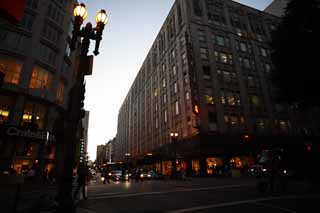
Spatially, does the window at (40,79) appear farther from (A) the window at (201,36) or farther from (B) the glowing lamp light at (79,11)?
Result: (A) the window at (201,36)

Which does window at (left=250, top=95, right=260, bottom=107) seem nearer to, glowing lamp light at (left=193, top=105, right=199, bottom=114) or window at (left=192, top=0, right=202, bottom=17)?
glowing lamp light at (left=193, top=105, right=199, bottom=114)

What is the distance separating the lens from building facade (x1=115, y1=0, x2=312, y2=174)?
102 feet

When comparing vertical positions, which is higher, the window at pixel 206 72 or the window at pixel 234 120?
the window at pixel 206 72

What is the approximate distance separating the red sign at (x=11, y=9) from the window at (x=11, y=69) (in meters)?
22.8

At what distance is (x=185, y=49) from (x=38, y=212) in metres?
34.7

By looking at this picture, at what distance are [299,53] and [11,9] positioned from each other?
19899 mm

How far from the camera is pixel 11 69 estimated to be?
71.5 feet

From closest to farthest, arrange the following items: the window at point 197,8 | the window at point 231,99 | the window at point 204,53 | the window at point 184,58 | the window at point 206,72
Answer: the window at point 206,72 → the window at point 231,99 → the window at point 184,58 → the window at point 204,53 → the window at point 197,8

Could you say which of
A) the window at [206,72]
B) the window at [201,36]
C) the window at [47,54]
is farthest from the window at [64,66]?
the window at [201,36]

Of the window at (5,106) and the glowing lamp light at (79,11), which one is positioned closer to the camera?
the glowing lamp light at (79,11)

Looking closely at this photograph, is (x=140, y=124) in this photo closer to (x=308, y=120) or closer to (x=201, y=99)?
(x=201, y=99)

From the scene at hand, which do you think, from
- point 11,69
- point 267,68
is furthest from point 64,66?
point 267,68

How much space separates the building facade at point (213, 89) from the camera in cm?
3094

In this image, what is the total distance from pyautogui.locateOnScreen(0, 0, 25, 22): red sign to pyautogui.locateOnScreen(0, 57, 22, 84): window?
22.8m
